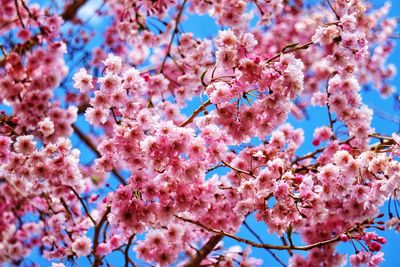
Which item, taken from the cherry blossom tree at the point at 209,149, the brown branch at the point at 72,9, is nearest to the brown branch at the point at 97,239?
the cherry blossom tree at the point at 209,149

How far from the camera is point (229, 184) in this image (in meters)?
→ 4.53

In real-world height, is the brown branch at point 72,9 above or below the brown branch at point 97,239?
above

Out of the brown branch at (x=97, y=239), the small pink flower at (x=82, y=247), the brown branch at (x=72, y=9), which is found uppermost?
the brown branch at (x=72, y=9)

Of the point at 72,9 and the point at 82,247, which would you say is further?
the point at 72,9

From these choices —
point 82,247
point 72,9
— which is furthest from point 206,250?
point 72,9

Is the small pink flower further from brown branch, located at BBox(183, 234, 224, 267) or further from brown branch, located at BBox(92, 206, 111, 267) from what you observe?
brown branch, located at BBox(183, 234, 224, 267)

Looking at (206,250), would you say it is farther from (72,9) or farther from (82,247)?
(72,9)

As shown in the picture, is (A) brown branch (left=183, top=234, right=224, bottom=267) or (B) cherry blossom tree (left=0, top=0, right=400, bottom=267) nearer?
(B) cherry blossom tree (left=0, top=0, right=400, bottom=267)

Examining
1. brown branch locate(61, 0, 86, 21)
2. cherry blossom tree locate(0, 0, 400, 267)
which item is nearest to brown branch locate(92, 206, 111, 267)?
cherry blossom tree locate(0, 0, 400, 267)

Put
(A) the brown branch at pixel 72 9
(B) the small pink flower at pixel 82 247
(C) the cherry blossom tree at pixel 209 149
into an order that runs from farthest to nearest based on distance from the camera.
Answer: (A) the brown branch at pixel 72 9 → (B) the small pink flower at pixel 82 247 → (C) the cherry blossom tree at pixel 209 149

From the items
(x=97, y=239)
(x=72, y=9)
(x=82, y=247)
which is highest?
(x=72, y=9)

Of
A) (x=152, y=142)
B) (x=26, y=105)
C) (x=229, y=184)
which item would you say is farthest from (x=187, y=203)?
(x=26, y=105)

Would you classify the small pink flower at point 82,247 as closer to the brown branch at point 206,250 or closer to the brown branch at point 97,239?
the brown branch at point 97,239

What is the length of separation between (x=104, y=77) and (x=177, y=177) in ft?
2.96
